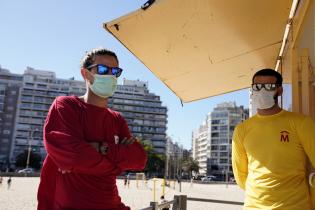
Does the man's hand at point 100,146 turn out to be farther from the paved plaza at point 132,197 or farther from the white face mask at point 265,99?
the paved plaza at point 132,197

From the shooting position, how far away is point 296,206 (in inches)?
104

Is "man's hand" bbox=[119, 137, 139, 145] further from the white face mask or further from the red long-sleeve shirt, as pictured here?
the white face mask

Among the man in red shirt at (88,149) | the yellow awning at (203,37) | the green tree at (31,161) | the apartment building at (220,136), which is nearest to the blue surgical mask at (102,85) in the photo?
the man in red shirt at (88,149)

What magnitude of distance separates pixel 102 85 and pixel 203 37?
2.24m

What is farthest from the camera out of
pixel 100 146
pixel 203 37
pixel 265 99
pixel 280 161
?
pixel 203 37

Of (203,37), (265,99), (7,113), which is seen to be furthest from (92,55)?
(7,113)

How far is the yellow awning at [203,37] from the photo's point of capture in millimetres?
3600

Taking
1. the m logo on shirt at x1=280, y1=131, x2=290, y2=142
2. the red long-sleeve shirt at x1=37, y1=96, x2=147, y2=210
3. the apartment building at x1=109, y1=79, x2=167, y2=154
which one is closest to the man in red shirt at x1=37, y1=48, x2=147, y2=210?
the red long-sleeve shirt at x1=37, y1=96, x2=147, y2=210

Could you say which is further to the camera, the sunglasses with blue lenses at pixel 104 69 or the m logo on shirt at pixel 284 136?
the m logo on shirt at pixel 284 136

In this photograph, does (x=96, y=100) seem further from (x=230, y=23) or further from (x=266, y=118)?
(x=230, y=23)

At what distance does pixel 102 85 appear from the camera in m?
2.34

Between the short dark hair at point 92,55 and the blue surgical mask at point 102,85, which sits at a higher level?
the short dark hair at point 92,55

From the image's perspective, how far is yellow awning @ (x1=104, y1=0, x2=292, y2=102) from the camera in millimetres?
3600

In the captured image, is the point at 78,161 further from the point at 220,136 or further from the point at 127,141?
the point at 220,136
